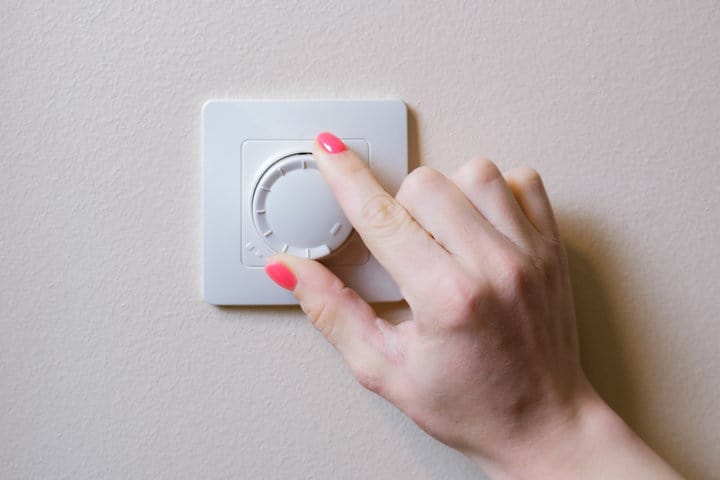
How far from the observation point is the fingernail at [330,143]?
0.45 m

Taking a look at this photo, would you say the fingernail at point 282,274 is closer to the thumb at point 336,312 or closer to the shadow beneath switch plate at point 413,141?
the thumb at point 336,312

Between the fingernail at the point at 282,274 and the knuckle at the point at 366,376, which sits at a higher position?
the fingernail at the point at 282,274

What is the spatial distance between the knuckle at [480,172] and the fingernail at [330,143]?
9cm

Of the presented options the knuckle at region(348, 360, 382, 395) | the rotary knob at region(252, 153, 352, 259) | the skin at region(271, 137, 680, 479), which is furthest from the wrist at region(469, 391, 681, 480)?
the rotary knob at region(252, 153, 352, 259)

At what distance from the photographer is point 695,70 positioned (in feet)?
1.63

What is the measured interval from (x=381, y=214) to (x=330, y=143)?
7 cm

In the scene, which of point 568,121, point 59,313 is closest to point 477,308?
point 568,121

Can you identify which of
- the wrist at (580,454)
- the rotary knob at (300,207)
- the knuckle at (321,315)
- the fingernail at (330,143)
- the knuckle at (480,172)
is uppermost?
the fingernail at (330,143)

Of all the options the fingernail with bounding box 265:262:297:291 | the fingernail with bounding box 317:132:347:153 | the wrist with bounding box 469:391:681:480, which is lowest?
the wrist with bounding box 469:391:681:480

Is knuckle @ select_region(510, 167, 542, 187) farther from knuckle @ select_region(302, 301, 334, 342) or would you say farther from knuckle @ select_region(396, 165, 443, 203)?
knuckle @ select_region(302, 301, 334, 342)

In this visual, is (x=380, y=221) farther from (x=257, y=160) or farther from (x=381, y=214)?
(x=257, y=160)

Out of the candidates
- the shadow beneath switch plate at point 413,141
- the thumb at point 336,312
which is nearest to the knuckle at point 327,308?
the thumb at point 336,312

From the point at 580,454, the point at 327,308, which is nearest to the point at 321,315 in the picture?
the point at 327,308

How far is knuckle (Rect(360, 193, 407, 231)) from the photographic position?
1.38 feet
